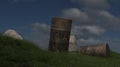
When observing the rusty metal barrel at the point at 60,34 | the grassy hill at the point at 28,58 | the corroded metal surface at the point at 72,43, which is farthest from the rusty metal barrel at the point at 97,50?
the grassy hill at the point at 28,58

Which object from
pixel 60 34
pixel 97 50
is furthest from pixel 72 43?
pixel 60 34

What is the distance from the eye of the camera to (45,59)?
20.2 metres

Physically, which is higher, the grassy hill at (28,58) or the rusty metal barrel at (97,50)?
the rusty metal barrel at (97,50)

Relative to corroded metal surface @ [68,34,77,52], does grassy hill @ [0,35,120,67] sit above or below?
below

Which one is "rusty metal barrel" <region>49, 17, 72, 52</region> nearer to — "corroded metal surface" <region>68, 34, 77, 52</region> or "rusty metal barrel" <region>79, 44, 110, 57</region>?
"rusty metal barrel" <region>79, 44, 110, 57</region>

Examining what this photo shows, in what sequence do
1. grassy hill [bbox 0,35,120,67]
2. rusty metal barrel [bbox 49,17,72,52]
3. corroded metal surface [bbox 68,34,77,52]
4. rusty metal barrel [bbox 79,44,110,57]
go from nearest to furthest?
1. grassy hill [bbox 0,35,120,67]
2. rusty metal barrel [bbox 49,17,72,52]
3. rusty metal barrel [bbox 79,44,110,57]
4. corroded metal surface [bbox 68,34,77,52]

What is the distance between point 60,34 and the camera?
26.5 meters

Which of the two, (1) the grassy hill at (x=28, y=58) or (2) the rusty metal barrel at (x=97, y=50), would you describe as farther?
(2) the rusty metal barrel at (x=97, y=50)

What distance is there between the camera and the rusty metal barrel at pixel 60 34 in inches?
1035

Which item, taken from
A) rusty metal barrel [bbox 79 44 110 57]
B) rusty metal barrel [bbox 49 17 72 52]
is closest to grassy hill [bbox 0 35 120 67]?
rusty metal barrel [bbox 49 17 72 52]

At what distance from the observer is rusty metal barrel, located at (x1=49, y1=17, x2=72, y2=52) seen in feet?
86.2

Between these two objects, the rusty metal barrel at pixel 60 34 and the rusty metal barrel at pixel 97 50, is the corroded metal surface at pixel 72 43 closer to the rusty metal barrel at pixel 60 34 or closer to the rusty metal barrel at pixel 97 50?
the rusty metal barrel at pixel 97 50

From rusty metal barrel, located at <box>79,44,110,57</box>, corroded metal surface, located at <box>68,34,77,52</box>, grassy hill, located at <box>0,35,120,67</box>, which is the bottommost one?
grassy hill, located at <box>0,35,120,67</box>

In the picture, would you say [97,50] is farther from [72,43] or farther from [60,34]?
[60,34]
